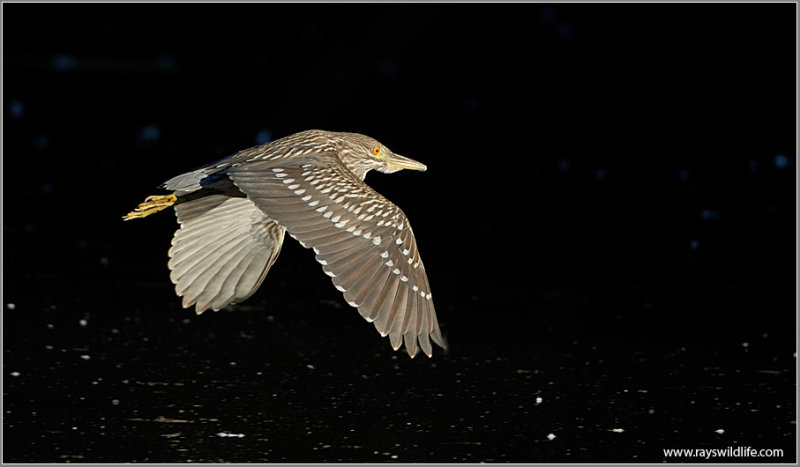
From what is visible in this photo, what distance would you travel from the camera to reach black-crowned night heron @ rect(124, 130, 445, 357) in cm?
500

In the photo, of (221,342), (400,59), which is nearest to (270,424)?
(221,342)

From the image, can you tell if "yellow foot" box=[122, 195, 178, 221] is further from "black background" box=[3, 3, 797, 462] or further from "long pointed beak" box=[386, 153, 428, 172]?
"long pointed beak" box=[386, 153, 428, 172]

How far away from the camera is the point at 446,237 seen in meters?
8.54

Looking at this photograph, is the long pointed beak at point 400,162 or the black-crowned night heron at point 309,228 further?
the long pointed beak at point 400,162

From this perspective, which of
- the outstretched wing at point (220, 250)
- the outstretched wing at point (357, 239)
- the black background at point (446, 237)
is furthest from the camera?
the outstretched wing at point (220, 250)

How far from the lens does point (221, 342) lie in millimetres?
6355

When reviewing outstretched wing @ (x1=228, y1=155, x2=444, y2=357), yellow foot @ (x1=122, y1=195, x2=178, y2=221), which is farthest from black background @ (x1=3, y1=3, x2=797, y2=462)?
yellow foot @ (x1=122, y1=195, x2=178, y2=221)

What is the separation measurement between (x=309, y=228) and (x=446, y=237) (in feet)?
11.1

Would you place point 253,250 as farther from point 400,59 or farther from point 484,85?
point 400,59

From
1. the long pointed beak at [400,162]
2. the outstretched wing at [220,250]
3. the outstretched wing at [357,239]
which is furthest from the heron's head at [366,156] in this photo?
the outstretched wing at [357,239]

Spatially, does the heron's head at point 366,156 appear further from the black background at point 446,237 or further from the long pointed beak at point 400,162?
the black background at point 446,237

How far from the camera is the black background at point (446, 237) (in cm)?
535

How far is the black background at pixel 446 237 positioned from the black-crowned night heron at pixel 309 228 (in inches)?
17.2

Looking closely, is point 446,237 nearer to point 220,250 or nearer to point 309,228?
point 220,250
